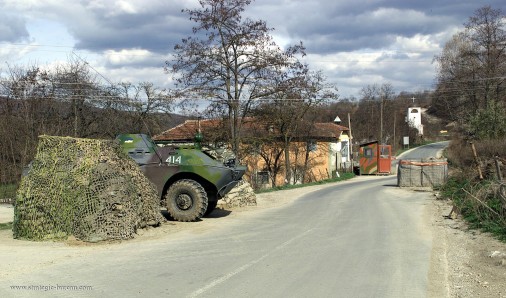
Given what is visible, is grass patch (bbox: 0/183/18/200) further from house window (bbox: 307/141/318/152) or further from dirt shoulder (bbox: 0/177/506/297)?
house window (bbox: 307/141/318/152)

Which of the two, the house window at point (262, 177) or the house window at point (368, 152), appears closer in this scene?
the house window at point (262, 177)

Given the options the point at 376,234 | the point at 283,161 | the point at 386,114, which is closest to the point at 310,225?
the point at 376,234

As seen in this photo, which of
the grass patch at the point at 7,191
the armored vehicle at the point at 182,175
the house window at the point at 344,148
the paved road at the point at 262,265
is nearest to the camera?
the paved road at the point at 262,265

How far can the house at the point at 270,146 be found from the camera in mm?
34206

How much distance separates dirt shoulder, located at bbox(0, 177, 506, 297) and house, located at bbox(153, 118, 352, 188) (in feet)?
63.4

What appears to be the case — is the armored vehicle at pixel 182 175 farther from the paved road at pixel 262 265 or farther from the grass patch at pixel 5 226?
the grass patch at pixel 5 226

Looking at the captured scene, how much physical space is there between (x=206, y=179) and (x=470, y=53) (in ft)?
127

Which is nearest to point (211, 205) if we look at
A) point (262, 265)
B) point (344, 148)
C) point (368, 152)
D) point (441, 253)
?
point (262, 265)

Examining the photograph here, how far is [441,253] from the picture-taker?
9.57 meters

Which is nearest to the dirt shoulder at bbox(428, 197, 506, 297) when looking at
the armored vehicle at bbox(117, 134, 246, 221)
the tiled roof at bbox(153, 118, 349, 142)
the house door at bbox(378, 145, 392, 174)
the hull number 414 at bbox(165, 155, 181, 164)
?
the armored vehicle at bbox(117, 134, 246, 221)

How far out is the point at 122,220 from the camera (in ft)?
35.2

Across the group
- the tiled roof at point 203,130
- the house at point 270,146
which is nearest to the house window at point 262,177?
the house at point 270,146

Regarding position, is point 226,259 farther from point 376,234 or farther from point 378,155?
point 378,155

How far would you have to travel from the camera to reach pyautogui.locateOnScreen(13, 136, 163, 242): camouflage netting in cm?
1057
